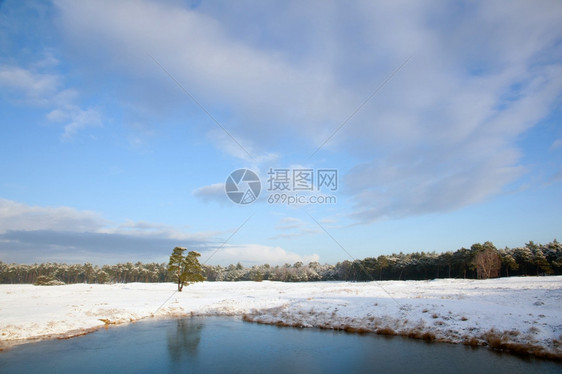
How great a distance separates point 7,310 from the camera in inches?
1233

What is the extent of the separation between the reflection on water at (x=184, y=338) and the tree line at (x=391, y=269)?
1564 inches

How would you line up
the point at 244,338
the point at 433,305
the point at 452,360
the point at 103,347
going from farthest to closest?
the point at 433,305 → the point at 244,338 → the point at 103,347 → the point at 452,360

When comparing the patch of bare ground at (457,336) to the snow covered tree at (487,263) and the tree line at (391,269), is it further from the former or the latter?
the snow covered tree at (487,263)

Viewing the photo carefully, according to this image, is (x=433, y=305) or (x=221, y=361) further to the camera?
(x=433, y=305)

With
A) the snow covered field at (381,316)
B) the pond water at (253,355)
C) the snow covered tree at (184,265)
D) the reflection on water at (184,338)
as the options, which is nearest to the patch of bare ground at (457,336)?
the snow covered field at (381,316)

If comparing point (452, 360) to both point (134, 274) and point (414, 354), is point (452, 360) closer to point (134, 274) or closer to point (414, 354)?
point (414, 354)

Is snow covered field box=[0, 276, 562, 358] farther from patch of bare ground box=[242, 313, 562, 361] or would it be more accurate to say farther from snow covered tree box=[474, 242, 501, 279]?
snow covered tree box=[474, 242, 501, 279]

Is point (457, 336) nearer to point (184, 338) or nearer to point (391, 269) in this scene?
point (184, 338)

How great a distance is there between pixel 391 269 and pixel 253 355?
85.5 metres

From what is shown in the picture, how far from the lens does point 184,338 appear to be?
24.1 metres

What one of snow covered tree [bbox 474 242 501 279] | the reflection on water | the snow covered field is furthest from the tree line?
the reflection on water

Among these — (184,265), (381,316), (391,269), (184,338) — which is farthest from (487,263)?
(184,338)

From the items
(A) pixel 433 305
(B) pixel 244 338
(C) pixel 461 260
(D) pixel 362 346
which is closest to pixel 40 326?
(B) pixel 244 338

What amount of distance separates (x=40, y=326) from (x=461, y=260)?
279ft
